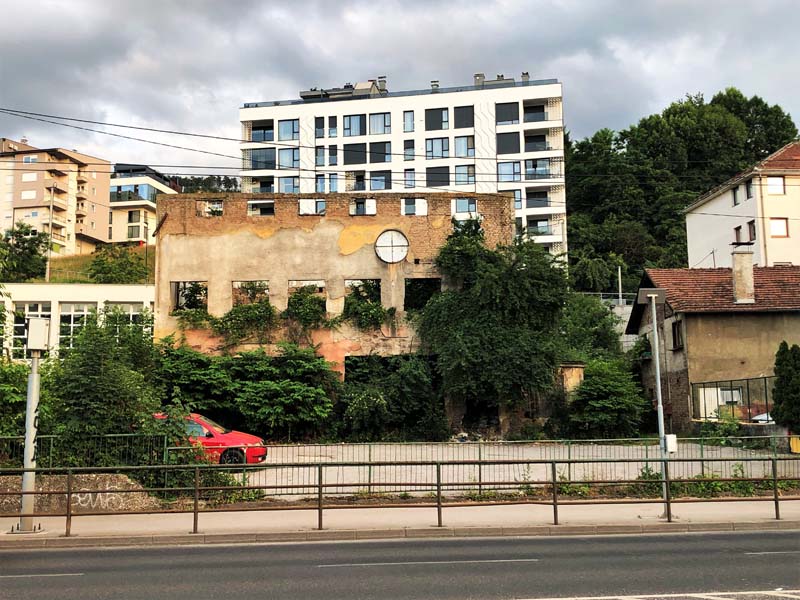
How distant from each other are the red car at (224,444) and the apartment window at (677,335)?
19624 millimetres

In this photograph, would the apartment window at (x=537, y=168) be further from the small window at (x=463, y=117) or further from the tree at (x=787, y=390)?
the tree at (x=787, y=390)

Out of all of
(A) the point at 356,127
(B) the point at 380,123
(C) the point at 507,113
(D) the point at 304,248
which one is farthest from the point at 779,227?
(A) the point at 356,127

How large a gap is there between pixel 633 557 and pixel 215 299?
2881cm

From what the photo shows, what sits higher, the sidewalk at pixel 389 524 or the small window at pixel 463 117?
the small window at pixel 463 117

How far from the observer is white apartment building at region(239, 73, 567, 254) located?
77.6m

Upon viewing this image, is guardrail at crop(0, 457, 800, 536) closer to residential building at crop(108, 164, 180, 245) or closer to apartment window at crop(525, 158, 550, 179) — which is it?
apartment window at crop(525, 158, 550, 179)

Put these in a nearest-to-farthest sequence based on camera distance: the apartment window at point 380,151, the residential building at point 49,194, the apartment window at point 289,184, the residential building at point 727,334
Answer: the residential building at point 727,334
the apartment window at point 380,151
the apartment window at point 289,184
the residential building at point 49,194

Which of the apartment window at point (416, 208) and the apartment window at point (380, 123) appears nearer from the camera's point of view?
the apartment window at point (416, 208)

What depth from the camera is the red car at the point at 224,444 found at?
2112cm

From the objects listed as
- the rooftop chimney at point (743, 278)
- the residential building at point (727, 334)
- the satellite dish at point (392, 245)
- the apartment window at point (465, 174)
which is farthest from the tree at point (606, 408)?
the apartment window at point (465, 174)

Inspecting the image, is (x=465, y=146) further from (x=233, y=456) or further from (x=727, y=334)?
(x=233, y=456)

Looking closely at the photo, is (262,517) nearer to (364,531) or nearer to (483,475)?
(364,531)

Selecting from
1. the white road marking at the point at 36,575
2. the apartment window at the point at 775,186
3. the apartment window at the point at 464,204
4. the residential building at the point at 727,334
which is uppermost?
the apartment window at the point at 775,186

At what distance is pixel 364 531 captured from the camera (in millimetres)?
15086
